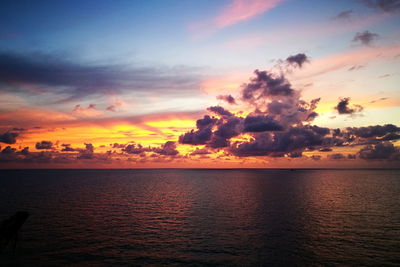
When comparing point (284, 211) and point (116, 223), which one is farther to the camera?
point (284, 211)

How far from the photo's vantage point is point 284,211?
66688 mm

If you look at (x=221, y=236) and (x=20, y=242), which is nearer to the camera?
(x=20, y=242)

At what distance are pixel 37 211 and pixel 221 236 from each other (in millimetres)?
49985

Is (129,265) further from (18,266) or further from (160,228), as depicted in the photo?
(160,228)

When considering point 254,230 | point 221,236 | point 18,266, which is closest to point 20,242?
point 18,266

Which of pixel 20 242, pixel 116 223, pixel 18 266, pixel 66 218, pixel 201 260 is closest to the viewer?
pixel 18 266

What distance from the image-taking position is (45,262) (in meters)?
31.8

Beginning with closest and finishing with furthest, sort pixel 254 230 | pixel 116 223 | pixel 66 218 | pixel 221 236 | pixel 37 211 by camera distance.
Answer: pixel 221 236
pixel 254 230
pixel 116 223
pixel 66 218
pixel 37 211

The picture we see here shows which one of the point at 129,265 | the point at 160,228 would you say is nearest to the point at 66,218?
the point at 160,228

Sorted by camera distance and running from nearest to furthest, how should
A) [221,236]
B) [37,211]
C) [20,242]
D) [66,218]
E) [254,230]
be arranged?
[20,242] → [221,236] → [254,230] → [66,218] → [37,211]

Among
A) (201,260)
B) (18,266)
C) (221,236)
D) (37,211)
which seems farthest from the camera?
(37,211)

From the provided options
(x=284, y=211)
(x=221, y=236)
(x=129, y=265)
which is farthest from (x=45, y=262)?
(x=284, y=211)

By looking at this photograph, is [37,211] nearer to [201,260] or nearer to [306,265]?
[201,260]

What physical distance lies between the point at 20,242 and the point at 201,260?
27946 millimetres
